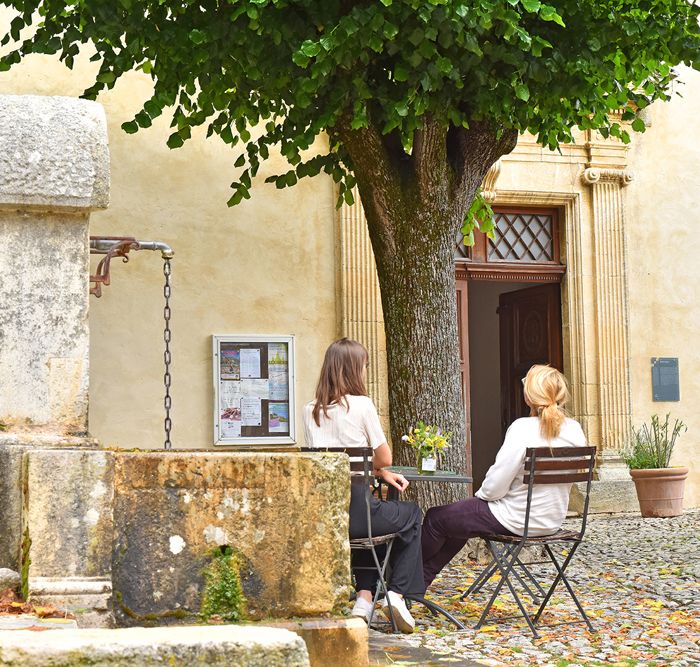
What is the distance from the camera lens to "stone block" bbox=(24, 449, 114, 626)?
A: 351 centimetres

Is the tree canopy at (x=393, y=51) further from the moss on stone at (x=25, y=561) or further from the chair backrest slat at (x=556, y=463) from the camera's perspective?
the moss on stone at (x=25, y=561)

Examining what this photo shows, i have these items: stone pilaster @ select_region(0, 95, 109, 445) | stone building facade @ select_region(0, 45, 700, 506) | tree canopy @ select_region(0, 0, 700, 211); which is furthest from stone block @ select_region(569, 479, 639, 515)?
stone pilaster @ select_region(0, 95, 109, 445)

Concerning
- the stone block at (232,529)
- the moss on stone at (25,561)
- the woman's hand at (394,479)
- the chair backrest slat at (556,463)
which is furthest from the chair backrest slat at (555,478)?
the moss on stone at (25,561)

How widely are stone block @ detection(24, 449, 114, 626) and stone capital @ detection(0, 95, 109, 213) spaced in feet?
3.00

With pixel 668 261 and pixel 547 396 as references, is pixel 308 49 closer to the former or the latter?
pixel 547 396

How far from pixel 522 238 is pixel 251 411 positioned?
362 centimetres

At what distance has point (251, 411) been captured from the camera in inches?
424

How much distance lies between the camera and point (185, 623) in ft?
12.5

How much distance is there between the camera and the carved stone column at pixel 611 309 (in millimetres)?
12141

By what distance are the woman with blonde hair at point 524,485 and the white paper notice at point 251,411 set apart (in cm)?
501

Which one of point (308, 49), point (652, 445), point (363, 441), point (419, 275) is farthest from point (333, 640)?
point (652, 445)

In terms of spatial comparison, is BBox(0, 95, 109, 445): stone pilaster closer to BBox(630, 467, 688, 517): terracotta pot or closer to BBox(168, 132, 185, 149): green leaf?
BBox(168, 132, 185, 149): green leaf

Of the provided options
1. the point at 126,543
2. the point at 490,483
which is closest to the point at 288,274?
the point at 490,483

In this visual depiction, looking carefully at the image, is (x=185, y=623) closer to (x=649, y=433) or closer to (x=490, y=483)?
(x=490, y=483)
